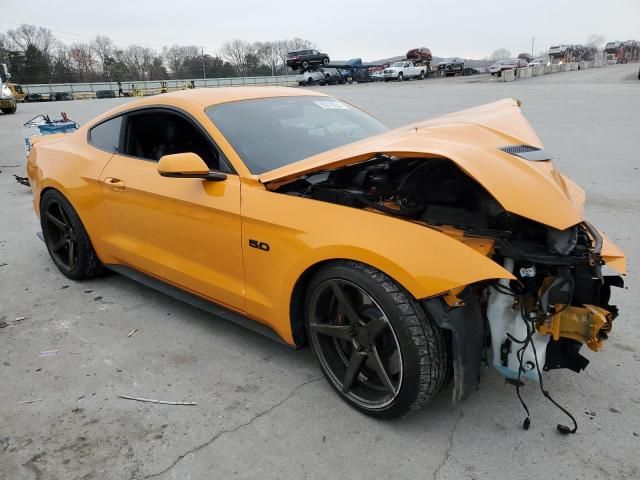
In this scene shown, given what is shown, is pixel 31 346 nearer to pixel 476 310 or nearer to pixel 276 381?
pixel 276 381

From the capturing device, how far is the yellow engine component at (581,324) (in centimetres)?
198

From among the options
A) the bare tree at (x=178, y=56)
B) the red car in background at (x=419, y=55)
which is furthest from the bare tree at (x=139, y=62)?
the red car in background at (x=419, y=55)

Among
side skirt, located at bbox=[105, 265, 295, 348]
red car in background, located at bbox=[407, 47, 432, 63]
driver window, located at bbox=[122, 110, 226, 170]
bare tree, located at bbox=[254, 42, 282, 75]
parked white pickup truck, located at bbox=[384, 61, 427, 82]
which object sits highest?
bare tree, located at bbox=[254, 42, 282, 75]

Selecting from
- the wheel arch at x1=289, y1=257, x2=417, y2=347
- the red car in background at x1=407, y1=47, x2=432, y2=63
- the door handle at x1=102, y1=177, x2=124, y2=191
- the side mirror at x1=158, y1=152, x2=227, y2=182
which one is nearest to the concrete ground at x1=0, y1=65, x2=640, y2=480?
the wheel arch at x1=289, y1=257, x2=417, y2=347

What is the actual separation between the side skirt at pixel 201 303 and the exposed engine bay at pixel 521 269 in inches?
33.3

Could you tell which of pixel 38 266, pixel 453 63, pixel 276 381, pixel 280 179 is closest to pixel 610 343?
pixel 276 381

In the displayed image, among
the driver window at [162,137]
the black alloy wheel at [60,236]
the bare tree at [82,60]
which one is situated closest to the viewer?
the driver window at [162,137]

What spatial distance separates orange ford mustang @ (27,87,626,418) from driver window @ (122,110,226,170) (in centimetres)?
2

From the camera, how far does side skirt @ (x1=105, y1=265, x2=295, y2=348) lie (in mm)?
2692

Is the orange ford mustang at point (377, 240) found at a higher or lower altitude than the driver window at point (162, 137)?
lower

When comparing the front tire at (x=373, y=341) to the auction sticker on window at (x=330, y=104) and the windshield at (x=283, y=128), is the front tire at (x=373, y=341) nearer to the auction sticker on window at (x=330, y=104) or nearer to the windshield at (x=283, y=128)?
the windshield at (x=283, y=128)

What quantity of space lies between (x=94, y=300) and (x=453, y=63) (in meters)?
51.1

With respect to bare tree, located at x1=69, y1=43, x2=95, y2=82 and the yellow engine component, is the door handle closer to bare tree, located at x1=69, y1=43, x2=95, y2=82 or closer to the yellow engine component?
the yellow engine component

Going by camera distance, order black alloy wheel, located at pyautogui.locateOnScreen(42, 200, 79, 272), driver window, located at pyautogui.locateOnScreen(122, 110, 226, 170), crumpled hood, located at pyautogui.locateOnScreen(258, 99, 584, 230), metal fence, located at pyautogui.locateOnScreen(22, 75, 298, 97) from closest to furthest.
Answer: crumpled hood, located at pyautogui.locateOnScreen(258, 99, 584, 230), driver window, located at pyautogui.locateOnScreen(122, 110, 226, 170), black alloy wheel, located at pyautogui.locateOnScreen(42, 200, 79, 272), metal fence, located at pyautogui.locateOnScreen(22, 75, 298, 97)
